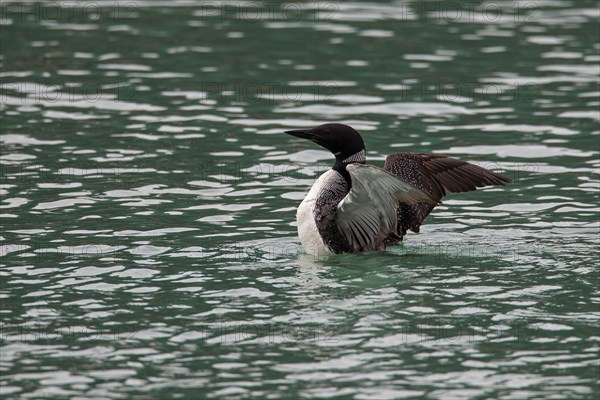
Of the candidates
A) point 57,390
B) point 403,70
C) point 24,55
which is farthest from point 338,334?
point 24,55

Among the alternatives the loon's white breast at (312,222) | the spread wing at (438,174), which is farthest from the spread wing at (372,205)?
the spread wing at (438,174)

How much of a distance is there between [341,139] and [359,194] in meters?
0.55

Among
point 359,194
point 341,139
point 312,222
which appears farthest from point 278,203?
point 359,194

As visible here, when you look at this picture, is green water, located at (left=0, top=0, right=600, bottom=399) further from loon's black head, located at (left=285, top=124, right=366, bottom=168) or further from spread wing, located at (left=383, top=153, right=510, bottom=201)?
loon's black head, located at (left=285, top=124, right=366, bottom=168)

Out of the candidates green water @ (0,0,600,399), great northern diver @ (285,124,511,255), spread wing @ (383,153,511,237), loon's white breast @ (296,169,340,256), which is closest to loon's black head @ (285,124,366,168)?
great northern diver @ (285,124,511,255)

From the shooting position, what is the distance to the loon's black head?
10.4 m

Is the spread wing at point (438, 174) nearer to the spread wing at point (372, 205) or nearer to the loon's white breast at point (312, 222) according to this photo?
the spread wing at point (372, 205)

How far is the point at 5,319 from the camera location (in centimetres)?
868

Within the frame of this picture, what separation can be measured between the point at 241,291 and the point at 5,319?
6.01 ft

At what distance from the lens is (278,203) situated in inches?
494

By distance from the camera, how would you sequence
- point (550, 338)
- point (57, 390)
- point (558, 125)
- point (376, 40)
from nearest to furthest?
1. point (57, 390)
2. point (550, 338)
3. point (558, 125)
4. point (376, 40)

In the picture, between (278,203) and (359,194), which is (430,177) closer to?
(359,194)

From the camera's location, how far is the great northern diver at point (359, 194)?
33.3ft

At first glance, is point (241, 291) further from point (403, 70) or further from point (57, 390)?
point (403, 70)
